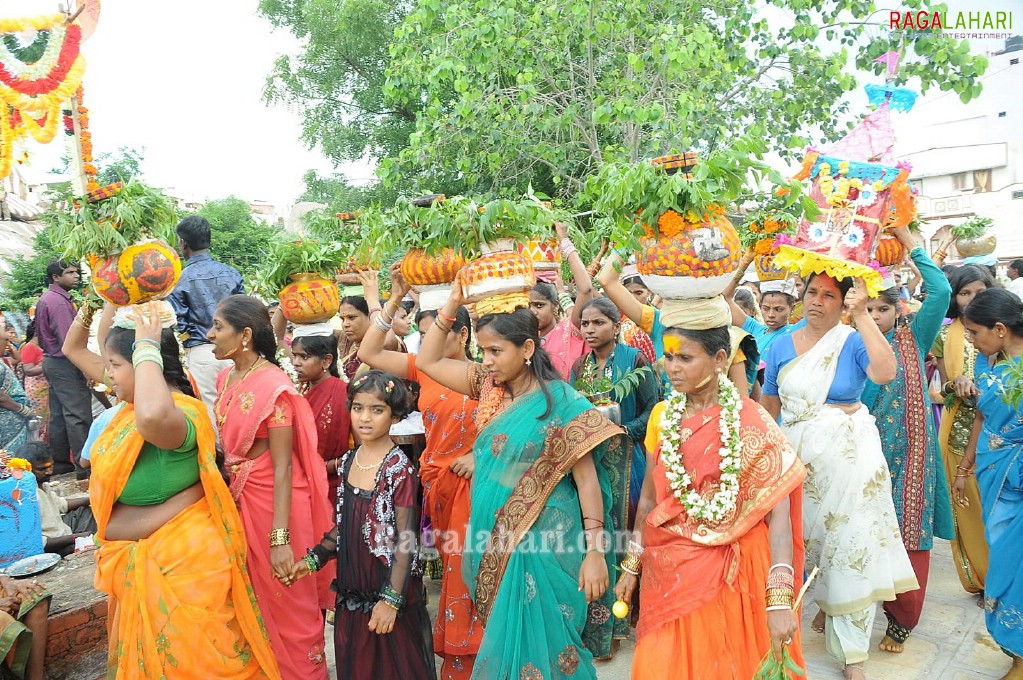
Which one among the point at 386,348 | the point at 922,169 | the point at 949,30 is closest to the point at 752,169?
the point at 386,348

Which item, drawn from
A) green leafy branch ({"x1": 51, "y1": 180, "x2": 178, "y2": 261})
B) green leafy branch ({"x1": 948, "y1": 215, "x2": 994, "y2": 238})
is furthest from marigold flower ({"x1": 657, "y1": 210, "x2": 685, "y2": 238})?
green leafy branch ({"x1": 948, "y1": 215, "x2": 994, "y2": 238})

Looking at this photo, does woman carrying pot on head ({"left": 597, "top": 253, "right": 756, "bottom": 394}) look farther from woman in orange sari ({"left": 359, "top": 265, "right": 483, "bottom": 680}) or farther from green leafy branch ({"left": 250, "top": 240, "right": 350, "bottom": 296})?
green leafy branch ({"left": 250, "top": 240, "right": 350, "bottom": 296})

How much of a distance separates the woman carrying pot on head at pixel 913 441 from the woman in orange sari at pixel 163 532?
379cm

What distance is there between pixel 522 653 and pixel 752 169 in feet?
7.58

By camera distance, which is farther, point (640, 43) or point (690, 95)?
point (640, 43)

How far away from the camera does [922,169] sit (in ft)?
101

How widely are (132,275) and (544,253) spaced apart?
2221 millimetres

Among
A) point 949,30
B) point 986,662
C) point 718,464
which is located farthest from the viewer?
point 949,30

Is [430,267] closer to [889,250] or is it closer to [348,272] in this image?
[348,272]

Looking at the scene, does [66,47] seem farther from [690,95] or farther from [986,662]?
[986,662]

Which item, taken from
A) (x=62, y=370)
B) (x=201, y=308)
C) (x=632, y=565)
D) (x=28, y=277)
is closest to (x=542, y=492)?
(x=632, y=565)

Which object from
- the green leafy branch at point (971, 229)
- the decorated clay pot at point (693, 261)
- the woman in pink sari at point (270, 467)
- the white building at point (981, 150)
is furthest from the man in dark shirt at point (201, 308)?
the white building at point (981, 150)

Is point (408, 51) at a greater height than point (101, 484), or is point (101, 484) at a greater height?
point (408, 51)

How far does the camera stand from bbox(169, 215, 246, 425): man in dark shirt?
552 centimetres
